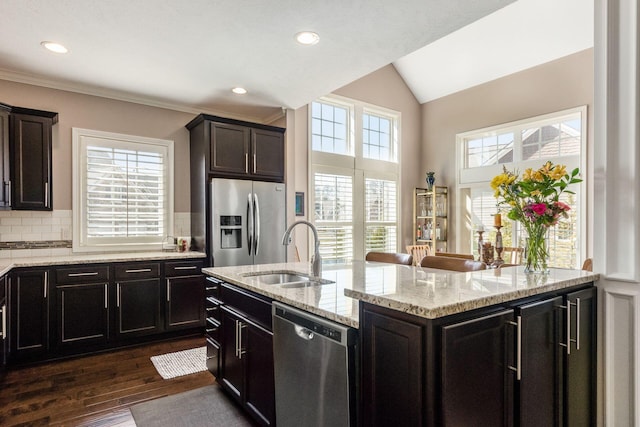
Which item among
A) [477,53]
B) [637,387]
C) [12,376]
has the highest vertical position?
[477,53]

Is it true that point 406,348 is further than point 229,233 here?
No

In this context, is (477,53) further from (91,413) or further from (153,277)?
(91,413)

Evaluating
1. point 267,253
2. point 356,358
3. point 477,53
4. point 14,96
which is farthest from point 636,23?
point 14,96

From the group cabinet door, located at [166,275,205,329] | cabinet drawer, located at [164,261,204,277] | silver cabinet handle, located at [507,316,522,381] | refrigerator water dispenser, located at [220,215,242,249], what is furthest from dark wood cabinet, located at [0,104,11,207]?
silver cabinet handle, located at [507,316,522,381]

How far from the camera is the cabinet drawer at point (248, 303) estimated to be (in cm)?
198

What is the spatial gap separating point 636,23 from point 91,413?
157 inches

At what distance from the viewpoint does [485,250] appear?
3.78m

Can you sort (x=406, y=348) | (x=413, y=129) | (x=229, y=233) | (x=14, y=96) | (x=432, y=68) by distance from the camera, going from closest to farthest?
1. (x=406, y=348)
2. (x=14, y=96)
3. (x=229, y=233)
4. (x=432, y=68)
5. (x=413, y=129)

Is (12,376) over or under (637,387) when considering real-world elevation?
under

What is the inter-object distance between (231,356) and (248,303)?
481 mm

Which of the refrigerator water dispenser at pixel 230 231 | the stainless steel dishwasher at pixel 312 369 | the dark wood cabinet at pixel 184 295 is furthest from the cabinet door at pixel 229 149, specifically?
the stainless steel dishwasher at pixel 312 369

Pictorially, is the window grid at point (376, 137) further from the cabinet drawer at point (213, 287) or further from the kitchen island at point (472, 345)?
the kitchen island at point (472, 345)

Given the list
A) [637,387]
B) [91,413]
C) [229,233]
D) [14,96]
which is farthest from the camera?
[229,233]

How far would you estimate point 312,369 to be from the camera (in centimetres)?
165
